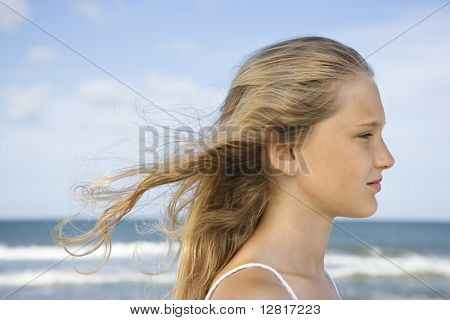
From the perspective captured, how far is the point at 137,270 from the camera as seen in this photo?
32.4 feet

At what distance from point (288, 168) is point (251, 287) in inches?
18.8

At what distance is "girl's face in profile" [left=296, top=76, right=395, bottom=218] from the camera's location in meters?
2.07

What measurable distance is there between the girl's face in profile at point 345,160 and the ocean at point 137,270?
5349 mm

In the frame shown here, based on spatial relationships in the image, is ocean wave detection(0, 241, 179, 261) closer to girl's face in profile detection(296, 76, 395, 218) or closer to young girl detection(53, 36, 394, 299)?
young girl detection(53, 36, 394, 299)

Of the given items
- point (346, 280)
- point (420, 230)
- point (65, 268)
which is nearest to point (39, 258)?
point (65, 268)

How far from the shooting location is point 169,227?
2658 mm

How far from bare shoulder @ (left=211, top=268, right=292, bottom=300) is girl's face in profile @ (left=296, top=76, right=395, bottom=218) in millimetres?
357

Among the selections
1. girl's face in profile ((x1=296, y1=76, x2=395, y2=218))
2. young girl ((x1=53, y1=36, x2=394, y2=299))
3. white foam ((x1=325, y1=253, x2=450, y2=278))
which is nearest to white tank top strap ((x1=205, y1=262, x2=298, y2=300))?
young girl ((x1=53, y1=36, x2=394, y2=299))

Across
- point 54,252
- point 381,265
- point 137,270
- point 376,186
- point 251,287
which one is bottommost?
point 54,252

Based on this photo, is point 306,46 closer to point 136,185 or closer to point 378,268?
point 136,185

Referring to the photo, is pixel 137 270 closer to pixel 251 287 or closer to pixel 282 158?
pixel 282 158

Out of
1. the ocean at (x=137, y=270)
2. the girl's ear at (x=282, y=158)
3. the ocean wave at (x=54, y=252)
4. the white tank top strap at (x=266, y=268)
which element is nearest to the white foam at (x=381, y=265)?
the ocean at (x=137, y=270)

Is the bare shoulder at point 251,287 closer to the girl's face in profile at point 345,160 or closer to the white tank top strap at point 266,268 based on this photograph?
the white tank top strap at point 266,268

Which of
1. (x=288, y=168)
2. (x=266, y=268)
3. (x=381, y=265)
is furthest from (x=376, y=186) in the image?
(x=381, y=265)
